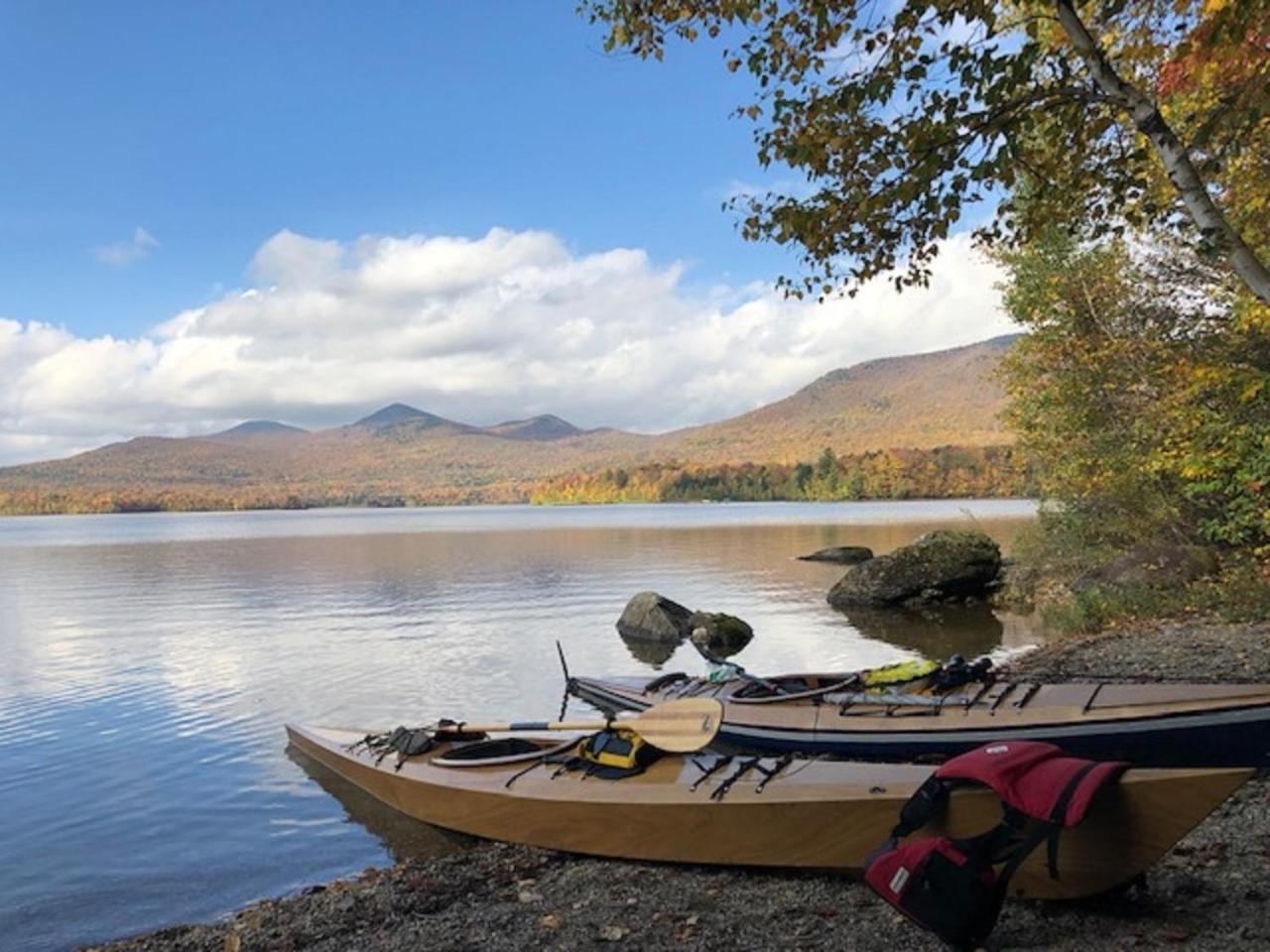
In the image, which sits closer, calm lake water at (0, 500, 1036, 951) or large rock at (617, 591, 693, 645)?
calm lake water at (0, 500, 1036, 951)

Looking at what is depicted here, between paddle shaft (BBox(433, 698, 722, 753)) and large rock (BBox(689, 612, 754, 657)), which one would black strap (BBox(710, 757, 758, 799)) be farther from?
large rock (BBox(689, 612, 754, 657))

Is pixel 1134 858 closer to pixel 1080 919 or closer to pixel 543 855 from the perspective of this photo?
pixel 1080 919

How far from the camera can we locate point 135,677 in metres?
18.8

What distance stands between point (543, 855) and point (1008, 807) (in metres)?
4.22

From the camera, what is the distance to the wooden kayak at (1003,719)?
6766 mm

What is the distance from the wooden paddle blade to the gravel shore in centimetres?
97

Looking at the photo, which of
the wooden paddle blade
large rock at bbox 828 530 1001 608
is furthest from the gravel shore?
large rock at bbox 828 530 1001 608

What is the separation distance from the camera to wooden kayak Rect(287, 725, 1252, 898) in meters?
4.66

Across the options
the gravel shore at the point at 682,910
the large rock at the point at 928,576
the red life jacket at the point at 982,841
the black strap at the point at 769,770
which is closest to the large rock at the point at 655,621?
the large rock at the point at 928,576

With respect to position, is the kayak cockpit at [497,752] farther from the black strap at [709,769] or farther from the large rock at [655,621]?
the large rock at [655,621]

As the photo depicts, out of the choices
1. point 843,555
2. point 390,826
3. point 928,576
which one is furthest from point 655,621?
point 843,555

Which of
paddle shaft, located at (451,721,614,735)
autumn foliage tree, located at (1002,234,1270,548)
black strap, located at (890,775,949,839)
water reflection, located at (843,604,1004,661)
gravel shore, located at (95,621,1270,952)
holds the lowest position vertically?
water reflection, located at (843,604,1004,661)

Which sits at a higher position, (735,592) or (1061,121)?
(1061,121)

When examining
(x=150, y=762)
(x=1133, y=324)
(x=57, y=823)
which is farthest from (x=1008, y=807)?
(x=1133, y=324)
